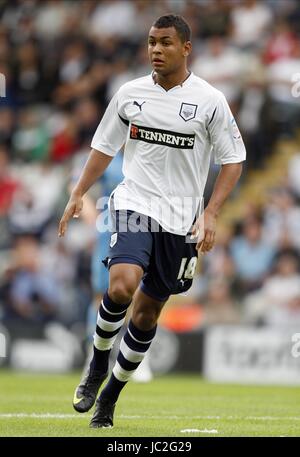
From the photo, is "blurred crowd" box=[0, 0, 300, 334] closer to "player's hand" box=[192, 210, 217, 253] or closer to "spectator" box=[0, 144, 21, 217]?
"spectator" box=[0, 144, 21, 217]

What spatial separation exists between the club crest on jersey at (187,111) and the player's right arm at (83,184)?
0.58 metres

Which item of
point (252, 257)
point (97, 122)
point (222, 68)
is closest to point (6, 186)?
point (97, 122)

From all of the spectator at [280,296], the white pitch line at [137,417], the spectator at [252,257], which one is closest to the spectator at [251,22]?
the spectator at [252,257]

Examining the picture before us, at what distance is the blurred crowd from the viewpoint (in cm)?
1484

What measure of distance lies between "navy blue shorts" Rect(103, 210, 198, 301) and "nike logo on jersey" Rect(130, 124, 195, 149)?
19.4 inches

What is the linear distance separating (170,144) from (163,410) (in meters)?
2.45

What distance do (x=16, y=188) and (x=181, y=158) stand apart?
9.95m

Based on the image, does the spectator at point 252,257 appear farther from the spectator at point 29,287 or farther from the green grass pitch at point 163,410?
the spectator at point 29,287

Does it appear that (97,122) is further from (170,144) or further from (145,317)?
(145,317)

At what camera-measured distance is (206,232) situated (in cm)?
702

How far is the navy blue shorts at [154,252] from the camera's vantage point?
23.1 ft

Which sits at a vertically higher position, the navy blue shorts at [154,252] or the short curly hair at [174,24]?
the short curly hair at [174,24]

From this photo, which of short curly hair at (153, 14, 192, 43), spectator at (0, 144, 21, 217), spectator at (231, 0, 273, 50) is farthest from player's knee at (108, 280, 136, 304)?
spectator at (231, 0, 273, 50)
